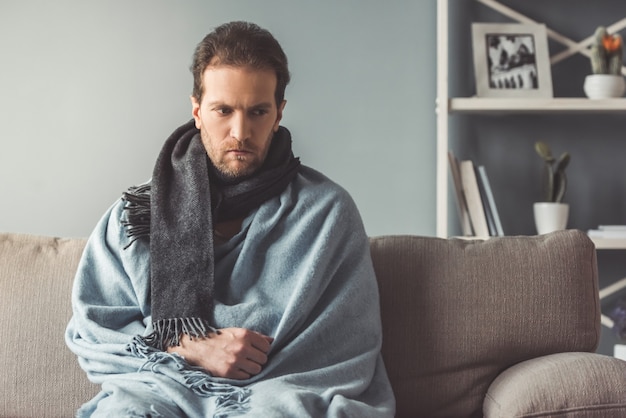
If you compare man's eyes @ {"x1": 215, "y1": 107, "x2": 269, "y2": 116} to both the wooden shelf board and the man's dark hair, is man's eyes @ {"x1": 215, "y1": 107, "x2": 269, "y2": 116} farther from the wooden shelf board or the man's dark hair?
the wooden shelf board

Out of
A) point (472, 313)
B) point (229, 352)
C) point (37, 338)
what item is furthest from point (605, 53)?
point (37, 338)

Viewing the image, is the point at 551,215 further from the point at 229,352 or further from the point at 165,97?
the point at 229,352

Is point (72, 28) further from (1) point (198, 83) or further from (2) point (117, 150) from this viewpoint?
(1) point (198, 83)

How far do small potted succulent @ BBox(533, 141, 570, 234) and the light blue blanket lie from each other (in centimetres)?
113

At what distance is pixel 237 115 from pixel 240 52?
14cm

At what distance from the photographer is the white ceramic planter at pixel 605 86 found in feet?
9.05

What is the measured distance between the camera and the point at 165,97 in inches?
115

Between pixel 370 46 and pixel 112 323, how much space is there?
1.54m

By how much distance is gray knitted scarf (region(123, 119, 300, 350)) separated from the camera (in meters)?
1.71

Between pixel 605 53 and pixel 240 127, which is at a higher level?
pixel 605 53

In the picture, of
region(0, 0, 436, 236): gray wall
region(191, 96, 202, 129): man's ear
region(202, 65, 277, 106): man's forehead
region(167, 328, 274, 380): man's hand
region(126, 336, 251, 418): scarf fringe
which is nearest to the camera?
region(126, 336, 251, 418): scarf fringe

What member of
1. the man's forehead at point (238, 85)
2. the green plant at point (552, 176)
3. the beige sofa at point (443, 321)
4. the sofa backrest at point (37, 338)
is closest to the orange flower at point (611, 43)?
the green plant at point (552, 176)

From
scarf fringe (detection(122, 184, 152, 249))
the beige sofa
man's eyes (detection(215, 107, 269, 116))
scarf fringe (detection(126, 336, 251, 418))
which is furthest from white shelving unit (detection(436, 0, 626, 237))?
scarf fringe (detection(126, 336, 251, 418))

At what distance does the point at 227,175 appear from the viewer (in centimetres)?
186
